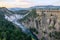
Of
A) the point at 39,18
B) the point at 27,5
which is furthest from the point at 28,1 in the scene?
the point at 39,18

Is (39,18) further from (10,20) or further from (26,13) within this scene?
(10,20)

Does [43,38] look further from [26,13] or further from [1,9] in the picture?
[1,9]

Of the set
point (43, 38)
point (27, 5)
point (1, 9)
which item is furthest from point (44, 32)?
point (1, 9)

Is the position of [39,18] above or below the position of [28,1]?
below

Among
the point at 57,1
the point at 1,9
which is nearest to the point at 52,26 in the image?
the point at 57,1

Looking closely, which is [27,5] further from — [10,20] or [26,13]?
[10,20]

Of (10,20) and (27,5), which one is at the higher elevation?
(27,5)

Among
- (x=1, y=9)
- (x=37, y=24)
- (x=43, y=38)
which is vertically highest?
(x=1, y=9)
